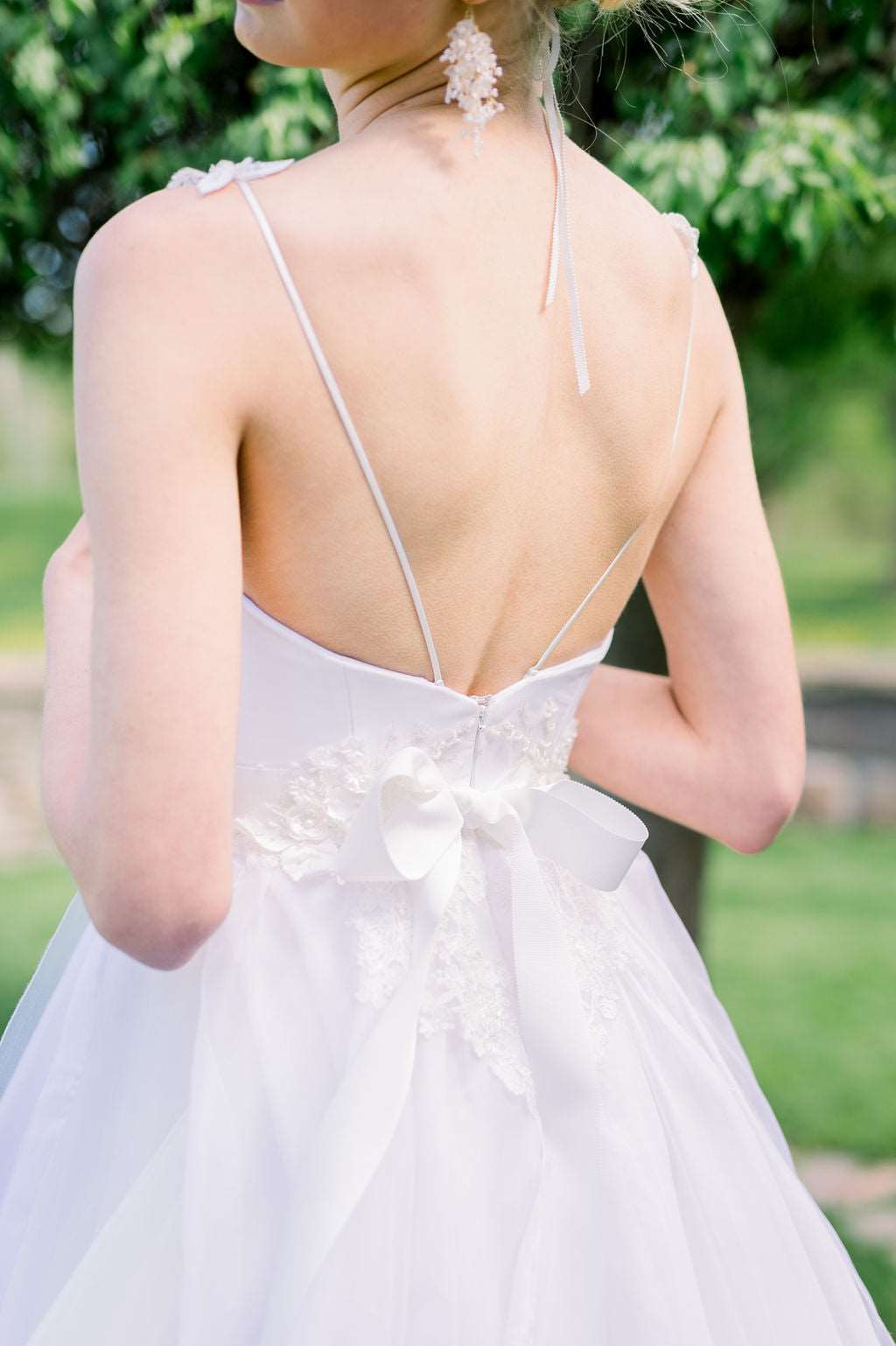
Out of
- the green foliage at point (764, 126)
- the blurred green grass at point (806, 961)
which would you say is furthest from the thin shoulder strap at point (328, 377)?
the blurred green grass at point (806, 961)

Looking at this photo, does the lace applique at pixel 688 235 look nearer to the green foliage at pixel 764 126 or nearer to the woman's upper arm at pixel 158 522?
the woman's upper arm at pixel 158 522

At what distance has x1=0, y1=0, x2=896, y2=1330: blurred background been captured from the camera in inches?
104

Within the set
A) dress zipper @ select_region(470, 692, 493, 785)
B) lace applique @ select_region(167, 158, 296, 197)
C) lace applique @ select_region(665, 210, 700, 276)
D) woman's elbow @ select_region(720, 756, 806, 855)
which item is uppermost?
lace applique @ select_region(167, 158, 296, 197)

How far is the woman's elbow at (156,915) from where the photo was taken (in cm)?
112

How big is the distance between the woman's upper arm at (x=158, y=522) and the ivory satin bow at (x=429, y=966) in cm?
25

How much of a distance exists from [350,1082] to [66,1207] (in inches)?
12.3

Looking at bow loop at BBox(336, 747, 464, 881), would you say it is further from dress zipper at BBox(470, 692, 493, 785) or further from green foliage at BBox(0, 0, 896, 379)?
green foliage at BBox(0, 0, 896, 379)

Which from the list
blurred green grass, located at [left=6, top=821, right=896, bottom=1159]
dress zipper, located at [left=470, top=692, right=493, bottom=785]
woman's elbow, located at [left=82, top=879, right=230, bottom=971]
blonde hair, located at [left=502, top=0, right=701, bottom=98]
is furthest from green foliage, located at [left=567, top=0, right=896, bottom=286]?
blurred green grass, located at [left=6, top=821, right=896, bottom=1159]

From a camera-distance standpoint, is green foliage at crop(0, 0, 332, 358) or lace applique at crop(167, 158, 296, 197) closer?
lace applique at crop(167, 158, 296, 197)

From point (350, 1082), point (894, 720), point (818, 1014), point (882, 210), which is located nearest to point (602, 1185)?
point (350, 1082)

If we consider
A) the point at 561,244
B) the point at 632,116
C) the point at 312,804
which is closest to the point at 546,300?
the point at 561,244

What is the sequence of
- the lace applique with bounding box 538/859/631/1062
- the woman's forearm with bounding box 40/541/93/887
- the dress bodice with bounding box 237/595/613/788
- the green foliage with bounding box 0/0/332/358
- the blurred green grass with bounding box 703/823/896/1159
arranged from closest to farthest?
the woman's forearm with bounding box 40/541/93/887
the dress bodice with bounding box 237/595/613/788
the lace applique with bounding box 538/859/631/1062
the green foliage with bounding box 0/0/332/358
the blurred green grass with bounding box 703/823/896/1159

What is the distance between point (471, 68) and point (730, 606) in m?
0.62

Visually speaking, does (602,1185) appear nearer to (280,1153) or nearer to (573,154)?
(280,1153)
